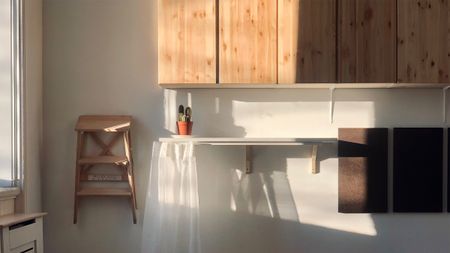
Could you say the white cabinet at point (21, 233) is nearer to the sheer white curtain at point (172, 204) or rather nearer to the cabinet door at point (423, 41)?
the sheer white curtain at point (172, 204)

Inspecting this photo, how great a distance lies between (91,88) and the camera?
3.83m

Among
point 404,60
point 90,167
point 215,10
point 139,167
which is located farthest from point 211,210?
point 404,60

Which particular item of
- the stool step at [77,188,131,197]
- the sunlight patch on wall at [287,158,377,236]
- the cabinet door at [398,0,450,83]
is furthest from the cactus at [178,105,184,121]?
the cabinet door at [398,0,450,83]

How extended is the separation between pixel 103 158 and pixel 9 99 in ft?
2.32

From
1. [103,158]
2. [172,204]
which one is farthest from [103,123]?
[172,204]

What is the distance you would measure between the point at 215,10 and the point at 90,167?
4.50ft

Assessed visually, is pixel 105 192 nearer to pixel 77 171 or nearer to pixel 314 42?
pixel 77 171

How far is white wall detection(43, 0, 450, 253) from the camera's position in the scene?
12.5 ft

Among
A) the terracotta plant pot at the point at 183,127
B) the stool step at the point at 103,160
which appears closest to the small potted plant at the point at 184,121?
the terracotta plant pot at the point at 183,127

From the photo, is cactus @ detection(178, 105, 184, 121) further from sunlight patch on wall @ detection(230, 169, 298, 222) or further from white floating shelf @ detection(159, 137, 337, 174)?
sunlight patch on wall @ detection(230, 169, 298, 222)

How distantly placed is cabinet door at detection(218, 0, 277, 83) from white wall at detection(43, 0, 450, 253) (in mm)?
314

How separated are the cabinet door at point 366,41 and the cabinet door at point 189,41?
2.72 feet

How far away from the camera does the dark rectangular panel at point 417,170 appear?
379 centimetres

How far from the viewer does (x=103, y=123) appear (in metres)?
3.74
